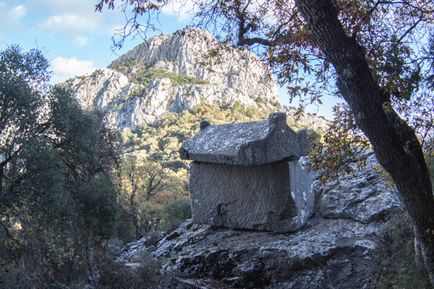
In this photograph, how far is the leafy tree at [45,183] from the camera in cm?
870

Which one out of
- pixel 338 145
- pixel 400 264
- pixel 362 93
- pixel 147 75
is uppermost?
pixel 147 75

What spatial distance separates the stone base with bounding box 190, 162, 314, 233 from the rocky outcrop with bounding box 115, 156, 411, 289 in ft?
0.70

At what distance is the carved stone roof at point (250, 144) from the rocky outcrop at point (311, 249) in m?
1.30

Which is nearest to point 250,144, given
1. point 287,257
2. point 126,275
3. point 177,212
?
point 287,257

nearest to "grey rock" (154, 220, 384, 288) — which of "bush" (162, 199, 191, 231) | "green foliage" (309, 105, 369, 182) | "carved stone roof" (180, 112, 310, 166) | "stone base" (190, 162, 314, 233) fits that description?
"stone base" (190, 162, 314, 233)

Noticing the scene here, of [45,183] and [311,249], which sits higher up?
[45,183]

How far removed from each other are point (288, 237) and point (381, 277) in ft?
7.57

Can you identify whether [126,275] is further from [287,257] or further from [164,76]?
[164,76]

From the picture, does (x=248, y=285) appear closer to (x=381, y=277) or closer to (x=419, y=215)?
(x=381, y=277)

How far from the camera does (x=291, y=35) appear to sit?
5586mm

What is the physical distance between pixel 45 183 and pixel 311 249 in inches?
208

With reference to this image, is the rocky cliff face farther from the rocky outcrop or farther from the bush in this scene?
the rocky outcrop

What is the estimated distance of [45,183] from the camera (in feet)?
28.6

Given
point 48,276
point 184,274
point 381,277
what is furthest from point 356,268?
point 48,276
